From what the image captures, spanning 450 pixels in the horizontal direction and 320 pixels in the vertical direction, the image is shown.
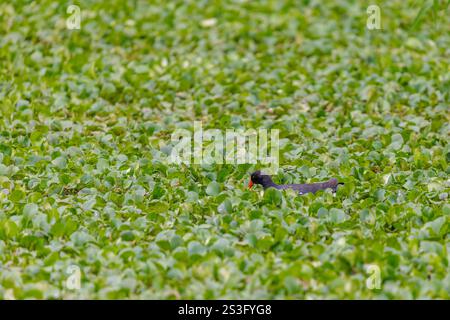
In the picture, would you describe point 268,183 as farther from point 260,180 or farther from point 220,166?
point 220,166

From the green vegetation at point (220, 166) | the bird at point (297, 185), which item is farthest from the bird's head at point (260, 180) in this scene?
the green vegetation at point (220, 166)

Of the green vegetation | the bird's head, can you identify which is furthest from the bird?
the green vegetation

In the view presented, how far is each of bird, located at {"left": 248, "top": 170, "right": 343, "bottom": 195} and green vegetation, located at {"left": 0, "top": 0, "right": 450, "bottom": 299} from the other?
0.36 feet

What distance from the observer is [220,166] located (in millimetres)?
6145

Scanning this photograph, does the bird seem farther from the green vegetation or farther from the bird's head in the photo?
the green vegetation

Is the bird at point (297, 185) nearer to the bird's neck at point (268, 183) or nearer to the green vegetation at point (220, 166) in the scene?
the bird's neck at point (268, 183)

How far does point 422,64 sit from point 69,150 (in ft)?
11.2

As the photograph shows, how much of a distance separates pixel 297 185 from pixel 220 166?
62cm

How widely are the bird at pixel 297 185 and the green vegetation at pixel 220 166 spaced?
0.11 meters

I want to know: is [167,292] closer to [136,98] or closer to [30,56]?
[136,98]

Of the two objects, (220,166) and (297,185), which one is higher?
(220,166)

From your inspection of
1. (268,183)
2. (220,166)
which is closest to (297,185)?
(268,183)

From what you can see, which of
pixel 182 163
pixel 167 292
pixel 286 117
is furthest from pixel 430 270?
pixel 286 117

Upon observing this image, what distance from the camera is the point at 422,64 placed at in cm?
826
